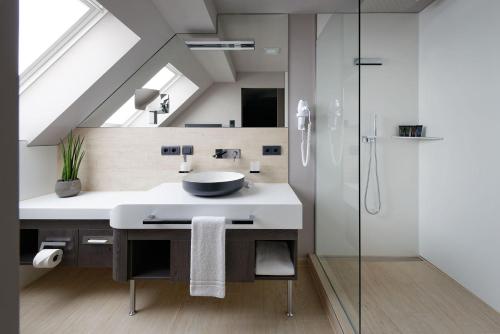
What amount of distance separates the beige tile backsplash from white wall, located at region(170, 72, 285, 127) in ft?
0.31

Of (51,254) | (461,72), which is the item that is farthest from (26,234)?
(461,72)

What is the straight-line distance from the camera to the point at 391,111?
2555 mm

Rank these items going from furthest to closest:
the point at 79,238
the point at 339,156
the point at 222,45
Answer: the point at 222,45
the point at 79,238
the point at 339,156

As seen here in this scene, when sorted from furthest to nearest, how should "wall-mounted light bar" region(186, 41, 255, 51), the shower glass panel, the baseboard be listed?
"wall-mounted light bar" region(186, 41, 255, 51) < the baseboard < the shower glass panel

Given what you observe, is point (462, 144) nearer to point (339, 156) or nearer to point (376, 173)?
point (376, 173)

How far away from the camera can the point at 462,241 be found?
6.93ft

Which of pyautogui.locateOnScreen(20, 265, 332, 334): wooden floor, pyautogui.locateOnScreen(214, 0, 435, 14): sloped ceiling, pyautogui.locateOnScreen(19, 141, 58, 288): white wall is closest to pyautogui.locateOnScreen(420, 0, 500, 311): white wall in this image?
pyautogui.locateOnScreen(214, 0, 435, 14): sloped ceiling

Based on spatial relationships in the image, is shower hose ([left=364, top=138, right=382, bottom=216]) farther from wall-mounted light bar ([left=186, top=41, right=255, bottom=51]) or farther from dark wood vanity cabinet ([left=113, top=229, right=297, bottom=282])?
wall-mounted light bar ([left=186, top=41, right=255, bottom=51])

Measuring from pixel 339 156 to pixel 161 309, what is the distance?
148 cm

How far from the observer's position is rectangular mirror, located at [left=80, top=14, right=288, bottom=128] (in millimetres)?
2367

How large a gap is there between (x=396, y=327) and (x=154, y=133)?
2.18 metres

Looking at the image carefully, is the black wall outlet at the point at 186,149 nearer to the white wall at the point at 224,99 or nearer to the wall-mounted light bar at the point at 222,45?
the white wall at the point at 224,99

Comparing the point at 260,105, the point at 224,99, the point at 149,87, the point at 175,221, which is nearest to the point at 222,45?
the point at 224,99

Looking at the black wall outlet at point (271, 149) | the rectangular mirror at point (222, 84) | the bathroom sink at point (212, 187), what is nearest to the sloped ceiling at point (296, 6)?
the rectangular mirror at point (222, 84)
